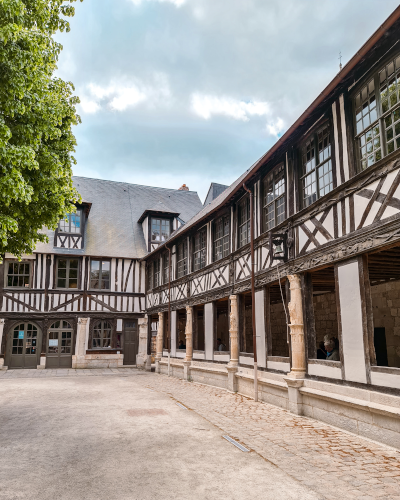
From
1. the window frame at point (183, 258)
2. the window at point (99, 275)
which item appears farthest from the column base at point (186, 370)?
the window at point (99, 275)

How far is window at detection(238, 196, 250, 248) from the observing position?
11.1 metres

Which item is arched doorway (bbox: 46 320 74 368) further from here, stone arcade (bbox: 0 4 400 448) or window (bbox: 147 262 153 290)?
window (bbox: 147 262 153 290)

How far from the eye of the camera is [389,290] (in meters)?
9.30

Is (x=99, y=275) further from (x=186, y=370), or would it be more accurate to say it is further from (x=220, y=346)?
(x=220, y=346)

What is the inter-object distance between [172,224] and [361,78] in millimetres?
16649

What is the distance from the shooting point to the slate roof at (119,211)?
21.4 meters

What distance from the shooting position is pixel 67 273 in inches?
814

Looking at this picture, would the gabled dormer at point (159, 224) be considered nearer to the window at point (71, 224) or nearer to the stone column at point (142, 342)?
the window at point (71, 224)

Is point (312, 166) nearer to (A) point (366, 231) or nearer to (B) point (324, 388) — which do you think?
(A) point (366, 231)

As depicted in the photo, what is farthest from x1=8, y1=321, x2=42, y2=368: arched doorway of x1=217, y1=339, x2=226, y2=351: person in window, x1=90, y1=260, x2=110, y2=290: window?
x1=217, y1=339, x2=226, y2=351: person in window

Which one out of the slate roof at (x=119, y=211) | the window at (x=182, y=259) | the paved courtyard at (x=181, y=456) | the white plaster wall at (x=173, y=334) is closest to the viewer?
the paved courtyard at (x=181, y=456)

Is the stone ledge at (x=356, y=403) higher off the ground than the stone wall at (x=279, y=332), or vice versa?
the stone wall at (x=279, y=332)

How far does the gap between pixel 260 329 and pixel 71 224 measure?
14.3m

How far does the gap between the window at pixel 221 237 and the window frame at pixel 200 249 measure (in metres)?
0.91
